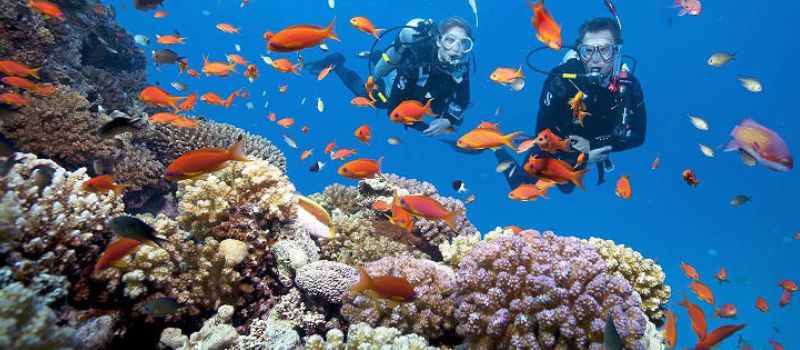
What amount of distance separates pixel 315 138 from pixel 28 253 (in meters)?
92.3

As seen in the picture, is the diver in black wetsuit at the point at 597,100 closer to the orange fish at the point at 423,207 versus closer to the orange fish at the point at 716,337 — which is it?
the orange fish at the point at 716,337

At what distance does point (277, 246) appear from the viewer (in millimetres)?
4352

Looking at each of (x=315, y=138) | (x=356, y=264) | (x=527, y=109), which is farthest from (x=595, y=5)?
(x=356, y=264)

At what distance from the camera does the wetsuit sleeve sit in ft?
30.1

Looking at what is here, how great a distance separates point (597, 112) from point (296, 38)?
24.1 feet

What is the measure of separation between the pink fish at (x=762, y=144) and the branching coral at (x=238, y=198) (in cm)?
486

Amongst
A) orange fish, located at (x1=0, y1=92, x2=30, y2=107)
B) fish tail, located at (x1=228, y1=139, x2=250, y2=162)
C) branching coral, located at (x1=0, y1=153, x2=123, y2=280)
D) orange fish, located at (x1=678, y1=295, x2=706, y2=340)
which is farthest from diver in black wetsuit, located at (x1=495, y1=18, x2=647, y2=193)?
orange fish, located at (x1=0, y1=92, x2=30, y2=107)

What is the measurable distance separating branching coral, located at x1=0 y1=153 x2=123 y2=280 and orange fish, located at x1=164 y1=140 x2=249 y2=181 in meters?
1.01

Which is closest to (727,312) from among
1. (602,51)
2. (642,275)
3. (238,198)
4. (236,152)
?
(642,275)

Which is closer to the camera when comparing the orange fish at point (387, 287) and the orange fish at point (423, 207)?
the orange fish at point (387, 287)

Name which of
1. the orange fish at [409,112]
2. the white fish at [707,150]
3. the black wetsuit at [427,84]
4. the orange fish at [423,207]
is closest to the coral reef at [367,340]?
the orange fish at [423,207]

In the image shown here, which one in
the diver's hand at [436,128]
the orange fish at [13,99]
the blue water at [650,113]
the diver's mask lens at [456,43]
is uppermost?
the blue water at [650,113]

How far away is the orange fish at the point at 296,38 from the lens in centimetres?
380

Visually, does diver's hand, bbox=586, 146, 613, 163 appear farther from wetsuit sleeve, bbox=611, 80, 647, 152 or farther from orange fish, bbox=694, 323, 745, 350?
orange fish, bbox=694, 323, 745, 350
